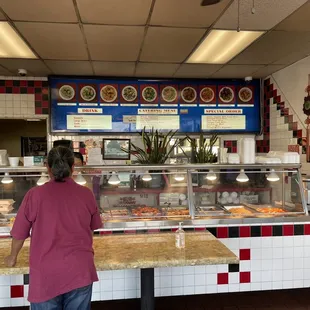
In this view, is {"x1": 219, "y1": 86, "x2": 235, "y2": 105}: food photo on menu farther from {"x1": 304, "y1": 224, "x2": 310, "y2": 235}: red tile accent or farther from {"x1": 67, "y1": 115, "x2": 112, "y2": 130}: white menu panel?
{"x1": 304, "y1": 224, "x2": 310, "y2": 235}: red tile accent

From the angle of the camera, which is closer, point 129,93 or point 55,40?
point 55,40

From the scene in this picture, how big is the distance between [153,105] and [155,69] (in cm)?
87

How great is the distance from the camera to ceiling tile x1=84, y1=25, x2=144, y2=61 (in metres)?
3.63

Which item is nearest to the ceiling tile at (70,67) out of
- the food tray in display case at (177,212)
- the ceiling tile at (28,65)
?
the ceiling tile at (28,65)

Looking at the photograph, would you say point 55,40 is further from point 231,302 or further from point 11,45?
point 231,302

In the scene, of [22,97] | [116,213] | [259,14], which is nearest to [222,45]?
[259,14]

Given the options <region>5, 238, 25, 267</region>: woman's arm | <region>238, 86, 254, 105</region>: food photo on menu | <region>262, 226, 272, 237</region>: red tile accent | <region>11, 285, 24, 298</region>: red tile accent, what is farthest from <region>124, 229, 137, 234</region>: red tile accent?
<region>238, 86, 254, 105</region>: food photo on menu

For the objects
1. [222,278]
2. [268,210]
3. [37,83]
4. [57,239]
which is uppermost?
[37,83]

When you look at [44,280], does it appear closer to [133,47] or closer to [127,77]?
[133,47]

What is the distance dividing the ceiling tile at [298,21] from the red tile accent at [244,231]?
2316 mm

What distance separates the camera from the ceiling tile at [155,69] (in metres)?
5.20

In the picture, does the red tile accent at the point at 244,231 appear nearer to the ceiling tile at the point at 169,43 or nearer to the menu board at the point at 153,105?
the ceiling tile at the point at 169,43

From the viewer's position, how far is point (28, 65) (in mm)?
5098

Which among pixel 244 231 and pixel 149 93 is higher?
pixel 149 93
